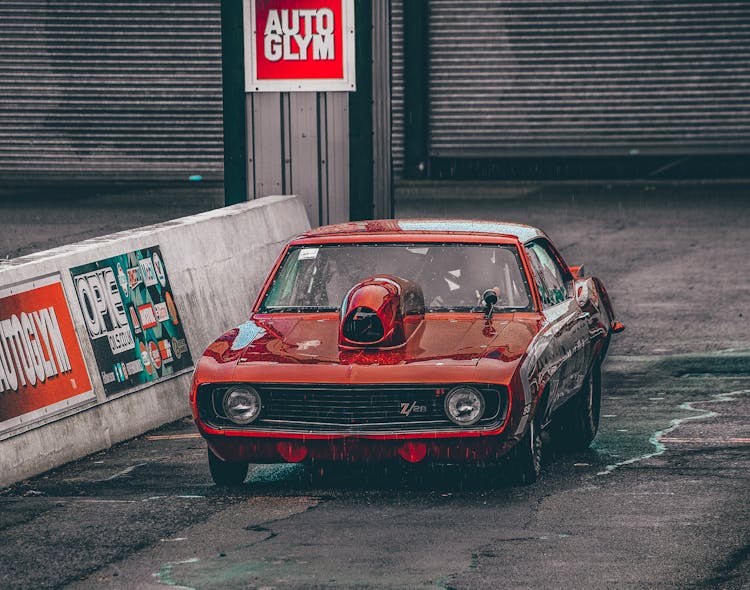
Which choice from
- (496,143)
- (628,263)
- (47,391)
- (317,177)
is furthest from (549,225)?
(47,391)

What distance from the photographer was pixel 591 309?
10.9 meters

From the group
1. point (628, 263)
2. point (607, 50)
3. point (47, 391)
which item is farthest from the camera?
point (607, 50)

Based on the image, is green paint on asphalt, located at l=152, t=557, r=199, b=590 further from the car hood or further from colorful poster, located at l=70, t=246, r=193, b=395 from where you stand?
colorful poster, located at l=70, t=246, r=193, b=395

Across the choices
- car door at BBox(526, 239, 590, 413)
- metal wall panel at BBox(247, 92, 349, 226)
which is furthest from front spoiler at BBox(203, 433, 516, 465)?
metal wall panel at BBox(247, 92, 349, 226)

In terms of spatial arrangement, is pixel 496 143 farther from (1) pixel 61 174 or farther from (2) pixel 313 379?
(2) pixel 313 379

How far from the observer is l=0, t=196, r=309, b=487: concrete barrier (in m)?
10.1

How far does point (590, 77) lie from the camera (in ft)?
97.0

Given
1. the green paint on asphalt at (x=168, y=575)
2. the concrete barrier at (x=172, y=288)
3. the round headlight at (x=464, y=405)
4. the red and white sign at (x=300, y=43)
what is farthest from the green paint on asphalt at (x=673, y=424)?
the red and white sign at (x=300, y=43)

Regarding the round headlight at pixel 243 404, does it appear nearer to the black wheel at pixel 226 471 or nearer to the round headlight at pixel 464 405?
the black wheel at pixel 226 471

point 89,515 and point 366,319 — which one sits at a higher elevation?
point 366,319

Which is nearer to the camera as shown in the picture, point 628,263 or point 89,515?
point 89,515

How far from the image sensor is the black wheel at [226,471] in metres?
9.33

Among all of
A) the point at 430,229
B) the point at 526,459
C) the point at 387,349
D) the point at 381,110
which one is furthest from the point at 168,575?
the point at 381,110

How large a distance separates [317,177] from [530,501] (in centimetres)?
776
